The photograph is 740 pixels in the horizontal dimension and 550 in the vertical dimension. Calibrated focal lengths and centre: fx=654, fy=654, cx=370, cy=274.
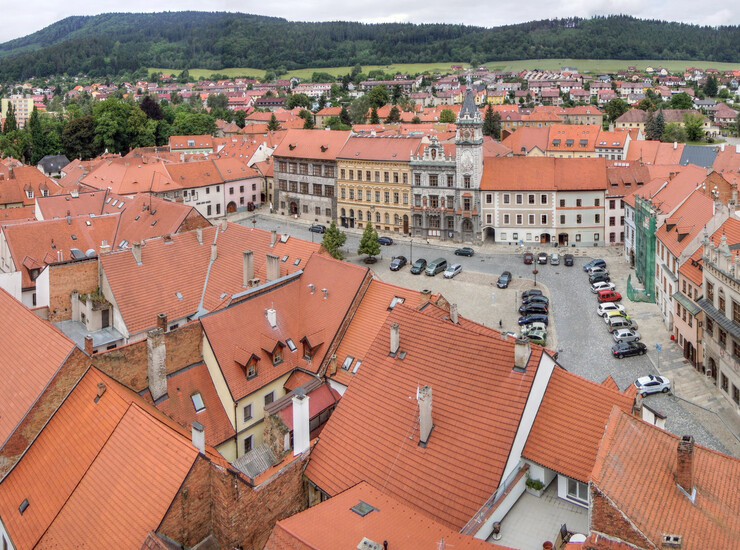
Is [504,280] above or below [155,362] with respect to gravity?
below

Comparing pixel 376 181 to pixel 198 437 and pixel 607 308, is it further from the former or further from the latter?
pixel 198 437

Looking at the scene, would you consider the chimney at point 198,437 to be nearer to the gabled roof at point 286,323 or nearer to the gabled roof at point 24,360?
the gabled roof at point 24,360

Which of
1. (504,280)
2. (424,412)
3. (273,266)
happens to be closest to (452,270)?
(504,280)

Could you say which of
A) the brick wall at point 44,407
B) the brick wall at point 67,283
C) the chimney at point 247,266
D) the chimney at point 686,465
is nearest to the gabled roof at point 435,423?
the chimney at point 686,465

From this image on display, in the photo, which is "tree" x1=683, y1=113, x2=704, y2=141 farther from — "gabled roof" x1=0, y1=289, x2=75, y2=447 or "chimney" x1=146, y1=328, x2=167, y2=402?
"gabled roof" x1=0, y1=289, x2=75, y2=447

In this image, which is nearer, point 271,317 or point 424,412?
point 424,412

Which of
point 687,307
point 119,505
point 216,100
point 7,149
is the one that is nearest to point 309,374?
point 119,505
